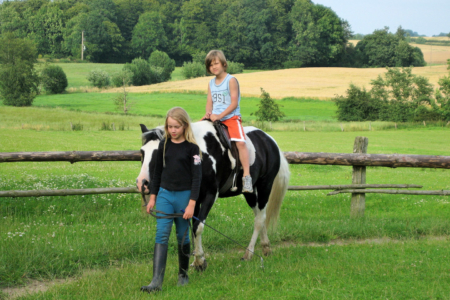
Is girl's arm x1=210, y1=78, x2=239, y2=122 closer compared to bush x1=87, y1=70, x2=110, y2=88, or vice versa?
girl's arm x1=210, y1=78, x2=239, y2=122

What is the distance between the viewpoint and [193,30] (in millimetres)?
80562

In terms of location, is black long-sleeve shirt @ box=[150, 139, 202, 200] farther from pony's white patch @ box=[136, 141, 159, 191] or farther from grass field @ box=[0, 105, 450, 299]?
grass field @ box=[0, 105, 450, 299]

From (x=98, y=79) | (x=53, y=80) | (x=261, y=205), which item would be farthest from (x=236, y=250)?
(x=98, y=79)

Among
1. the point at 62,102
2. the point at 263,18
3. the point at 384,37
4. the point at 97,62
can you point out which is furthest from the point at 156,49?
the point at 384,37

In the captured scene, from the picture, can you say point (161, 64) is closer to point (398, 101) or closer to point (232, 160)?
point (398, 101)

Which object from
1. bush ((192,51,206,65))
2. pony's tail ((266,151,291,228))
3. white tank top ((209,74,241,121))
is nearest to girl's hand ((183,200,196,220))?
white tank top ((209,74,241,121))

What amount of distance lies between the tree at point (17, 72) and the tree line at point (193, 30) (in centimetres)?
2141

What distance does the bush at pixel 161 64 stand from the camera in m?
67.5

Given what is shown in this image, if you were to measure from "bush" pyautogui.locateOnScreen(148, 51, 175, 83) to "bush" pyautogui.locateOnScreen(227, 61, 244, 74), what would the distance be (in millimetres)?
10721

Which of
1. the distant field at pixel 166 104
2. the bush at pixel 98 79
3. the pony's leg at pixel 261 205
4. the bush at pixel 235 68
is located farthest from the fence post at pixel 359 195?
the bush at pixel 235 68

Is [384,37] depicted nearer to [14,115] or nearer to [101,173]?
[14,115]

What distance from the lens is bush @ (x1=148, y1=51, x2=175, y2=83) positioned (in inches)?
2659

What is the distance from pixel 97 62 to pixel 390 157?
74.9 meters

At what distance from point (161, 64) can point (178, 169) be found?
68.7 meters
